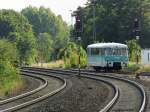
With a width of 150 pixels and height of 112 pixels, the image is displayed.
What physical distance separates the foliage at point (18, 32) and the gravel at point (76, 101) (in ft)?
277

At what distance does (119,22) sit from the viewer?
312 ft

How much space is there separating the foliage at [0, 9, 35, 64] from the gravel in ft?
277

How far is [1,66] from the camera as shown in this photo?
107ft

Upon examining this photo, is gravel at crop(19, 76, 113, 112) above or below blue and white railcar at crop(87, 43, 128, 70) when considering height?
below

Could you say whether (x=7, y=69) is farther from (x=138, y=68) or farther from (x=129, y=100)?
(x=138, y=68)

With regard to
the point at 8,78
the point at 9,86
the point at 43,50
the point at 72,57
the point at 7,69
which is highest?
the point at 43,50

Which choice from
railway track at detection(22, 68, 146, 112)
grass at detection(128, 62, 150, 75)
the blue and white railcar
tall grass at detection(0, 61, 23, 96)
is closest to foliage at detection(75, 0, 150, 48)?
grass at detection(128, 62, 150, 75)

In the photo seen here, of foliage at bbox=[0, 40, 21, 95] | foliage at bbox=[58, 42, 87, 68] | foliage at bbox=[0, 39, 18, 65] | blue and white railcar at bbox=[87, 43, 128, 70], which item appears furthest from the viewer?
foliage at bbox=[58, 42, 87, 68]

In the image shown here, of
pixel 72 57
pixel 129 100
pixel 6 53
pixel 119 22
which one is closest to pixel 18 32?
pixel 119 22

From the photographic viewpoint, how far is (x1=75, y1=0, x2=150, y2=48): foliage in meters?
93.2

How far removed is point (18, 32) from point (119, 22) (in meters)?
46.9

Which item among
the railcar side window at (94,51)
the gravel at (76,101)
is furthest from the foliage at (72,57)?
the gravel at (76,101)

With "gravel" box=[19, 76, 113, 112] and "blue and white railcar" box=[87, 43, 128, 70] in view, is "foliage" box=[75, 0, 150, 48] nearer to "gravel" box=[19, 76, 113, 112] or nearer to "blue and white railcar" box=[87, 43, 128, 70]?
"blue and white railcar" box=[87, 43, 128, 70]

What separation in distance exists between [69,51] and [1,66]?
33415 millimetres
